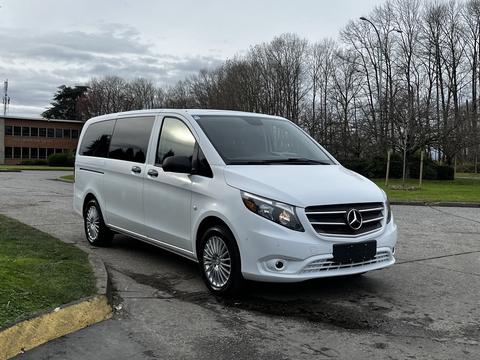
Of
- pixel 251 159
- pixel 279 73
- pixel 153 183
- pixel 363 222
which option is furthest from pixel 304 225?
pixel 279 73

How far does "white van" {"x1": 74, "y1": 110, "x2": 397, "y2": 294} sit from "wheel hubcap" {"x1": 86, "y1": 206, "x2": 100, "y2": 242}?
0.55m

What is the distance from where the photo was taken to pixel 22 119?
83250 millimetres

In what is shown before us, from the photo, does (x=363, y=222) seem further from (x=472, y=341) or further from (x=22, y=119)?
(x=22, y=119)

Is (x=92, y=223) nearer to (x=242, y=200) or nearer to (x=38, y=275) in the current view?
(x=38, y=275)

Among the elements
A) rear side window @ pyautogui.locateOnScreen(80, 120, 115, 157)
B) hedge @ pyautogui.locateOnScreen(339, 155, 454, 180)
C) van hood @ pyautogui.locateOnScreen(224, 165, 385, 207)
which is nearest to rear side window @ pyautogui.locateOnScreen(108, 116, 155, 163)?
rear side window @ pyautogui.locateOnScreen(80, 120, 115, 157)

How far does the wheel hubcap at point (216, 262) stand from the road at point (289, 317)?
0.71 ft

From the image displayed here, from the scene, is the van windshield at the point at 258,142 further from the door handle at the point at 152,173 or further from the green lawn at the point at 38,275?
the green lawn at the point at 38,275

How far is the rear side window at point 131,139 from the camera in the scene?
7250mm

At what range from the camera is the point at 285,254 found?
17.0 ft

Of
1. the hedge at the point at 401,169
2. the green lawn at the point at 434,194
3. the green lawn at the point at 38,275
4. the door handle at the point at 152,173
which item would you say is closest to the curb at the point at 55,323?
the green lawn at the point at 38,275

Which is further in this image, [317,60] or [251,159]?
[317,60]

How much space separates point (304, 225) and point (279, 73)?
4967 cm

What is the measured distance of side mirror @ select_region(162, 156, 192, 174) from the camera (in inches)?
240

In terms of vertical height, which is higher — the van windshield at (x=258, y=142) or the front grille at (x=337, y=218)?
the van windshield at (x=258, y=142)
